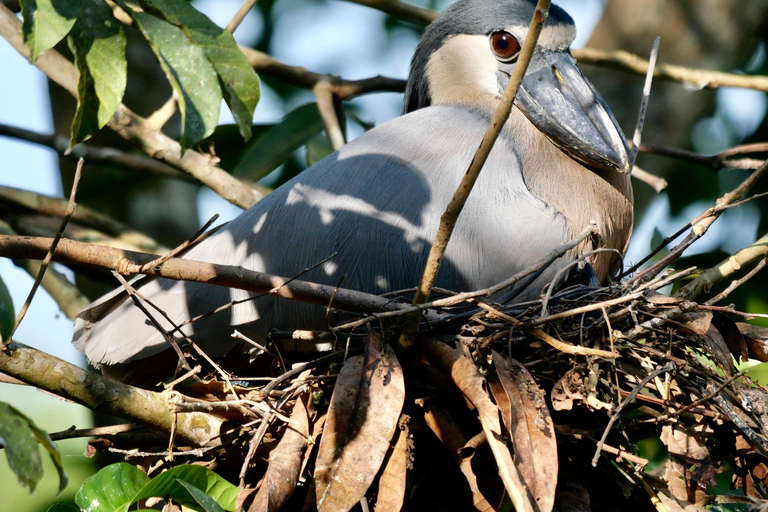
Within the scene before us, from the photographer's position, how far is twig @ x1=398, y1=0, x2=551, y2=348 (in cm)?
108

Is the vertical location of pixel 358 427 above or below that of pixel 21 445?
below

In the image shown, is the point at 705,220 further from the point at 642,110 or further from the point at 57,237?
the point at 57,237

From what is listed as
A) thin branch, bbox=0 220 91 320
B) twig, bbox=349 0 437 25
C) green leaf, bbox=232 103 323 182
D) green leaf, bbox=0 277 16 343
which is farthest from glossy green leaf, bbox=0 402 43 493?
twig, bbox=349 0 437 25

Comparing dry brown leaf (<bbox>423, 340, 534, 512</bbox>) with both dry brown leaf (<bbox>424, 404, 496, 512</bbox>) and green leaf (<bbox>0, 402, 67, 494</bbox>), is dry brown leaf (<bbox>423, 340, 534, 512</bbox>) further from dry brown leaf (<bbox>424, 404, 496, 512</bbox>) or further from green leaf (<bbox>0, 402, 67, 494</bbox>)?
green leaf (<bbox>0, 402, 67, 494</bbox>)

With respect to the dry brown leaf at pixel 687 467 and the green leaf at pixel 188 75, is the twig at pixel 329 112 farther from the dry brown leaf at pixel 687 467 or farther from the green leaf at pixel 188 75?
the dry brown leaf at pixel 687 467

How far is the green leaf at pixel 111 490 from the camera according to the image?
4.77ft

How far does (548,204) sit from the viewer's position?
2082 millimetres

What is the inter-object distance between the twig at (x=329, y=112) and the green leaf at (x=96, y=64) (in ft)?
5.41

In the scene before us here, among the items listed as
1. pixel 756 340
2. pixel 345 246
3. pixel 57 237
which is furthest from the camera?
pixel 345 246

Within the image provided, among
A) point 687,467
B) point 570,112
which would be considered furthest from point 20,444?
point 570,112

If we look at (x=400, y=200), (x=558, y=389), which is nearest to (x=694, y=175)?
(x=400, y=200)

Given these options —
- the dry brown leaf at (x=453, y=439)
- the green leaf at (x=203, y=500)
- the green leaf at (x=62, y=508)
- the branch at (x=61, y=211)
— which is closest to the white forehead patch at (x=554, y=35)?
the dry brown leaf at (x=453, y=439)

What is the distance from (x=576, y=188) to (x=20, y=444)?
5.92 feet

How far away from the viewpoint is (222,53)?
1425 millimetres
